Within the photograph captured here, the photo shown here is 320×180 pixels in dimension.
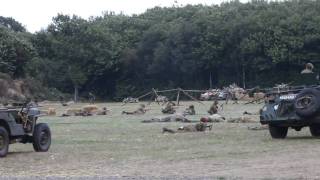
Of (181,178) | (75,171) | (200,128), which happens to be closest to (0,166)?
(75,171)

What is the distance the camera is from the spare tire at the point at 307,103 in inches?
826

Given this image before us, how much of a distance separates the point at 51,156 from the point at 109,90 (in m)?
84.1

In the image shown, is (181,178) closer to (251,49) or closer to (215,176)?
(215,176)

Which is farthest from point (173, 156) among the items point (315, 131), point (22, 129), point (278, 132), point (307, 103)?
point (315, 131)

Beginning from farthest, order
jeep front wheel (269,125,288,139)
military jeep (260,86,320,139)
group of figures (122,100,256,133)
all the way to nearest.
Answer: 1. group of figures (122,100,256,133)
2. jeep front wheel (269,125,288,139)
3. military jeep (260,86,320,139)

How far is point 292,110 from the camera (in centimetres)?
2166

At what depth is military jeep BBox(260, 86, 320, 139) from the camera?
21094mm

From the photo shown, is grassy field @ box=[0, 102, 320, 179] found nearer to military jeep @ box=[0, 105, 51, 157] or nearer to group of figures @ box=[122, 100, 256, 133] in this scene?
military jeep @ box=[0, 105, 51, 157]

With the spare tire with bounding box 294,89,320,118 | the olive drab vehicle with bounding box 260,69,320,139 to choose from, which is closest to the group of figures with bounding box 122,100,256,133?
the olive drab vehicle with bounding box 260,69,320,139

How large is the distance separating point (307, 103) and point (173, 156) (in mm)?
5753

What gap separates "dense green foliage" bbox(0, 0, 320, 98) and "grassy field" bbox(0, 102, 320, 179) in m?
60.0

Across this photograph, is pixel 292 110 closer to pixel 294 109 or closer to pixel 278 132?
pixel 294 109

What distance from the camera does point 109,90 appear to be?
101875 millimetres

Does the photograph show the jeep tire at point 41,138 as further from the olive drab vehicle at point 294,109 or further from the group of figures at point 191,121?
the group of figures at point 191,121
